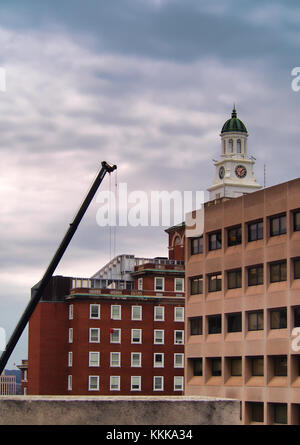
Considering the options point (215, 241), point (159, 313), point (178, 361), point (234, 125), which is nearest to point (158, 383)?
point (178, 361)

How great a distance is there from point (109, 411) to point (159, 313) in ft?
336

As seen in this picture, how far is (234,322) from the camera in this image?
68.5 m

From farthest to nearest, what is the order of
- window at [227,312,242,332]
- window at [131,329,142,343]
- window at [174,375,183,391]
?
window at [174,375,183,391]
window at [131,329,142,343]
window at [227,312,242,332]

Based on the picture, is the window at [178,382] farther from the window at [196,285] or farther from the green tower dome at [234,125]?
the green tower dome at [234,125]

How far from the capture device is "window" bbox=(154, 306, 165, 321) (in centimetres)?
12038

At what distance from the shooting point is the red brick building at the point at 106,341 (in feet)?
378

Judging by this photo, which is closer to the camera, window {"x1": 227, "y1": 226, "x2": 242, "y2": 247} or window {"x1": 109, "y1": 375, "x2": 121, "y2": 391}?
window {"x1": 227, "y1": 226, "x2": 242, "y2": 247}

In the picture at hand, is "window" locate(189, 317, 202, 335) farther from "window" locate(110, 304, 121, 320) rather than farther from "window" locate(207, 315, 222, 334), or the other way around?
"window" locate(110, 304, 121, 320)

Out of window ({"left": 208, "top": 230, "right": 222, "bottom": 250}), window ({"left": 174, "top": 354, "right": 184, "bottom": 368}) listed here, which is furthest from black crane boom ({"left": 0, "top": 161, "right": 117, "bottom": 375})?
window ({"left": 174, "top": 354, "right": 184, "bottom": 368})

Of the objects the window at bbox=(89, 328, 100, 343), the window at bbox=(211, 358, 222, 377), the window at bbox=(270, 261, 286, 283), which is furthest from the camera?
the window at bbox=(89, 328, 100, 343)

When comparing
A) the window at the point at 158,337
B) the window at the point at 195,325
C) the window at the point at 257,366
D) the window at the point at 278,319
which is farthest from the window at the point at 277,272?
the window at the point at 158,337

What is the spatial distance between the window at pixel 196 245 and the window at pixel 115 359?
44.7 m

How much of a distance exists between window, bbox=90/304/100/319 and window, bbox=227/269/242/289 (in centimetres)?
5014
